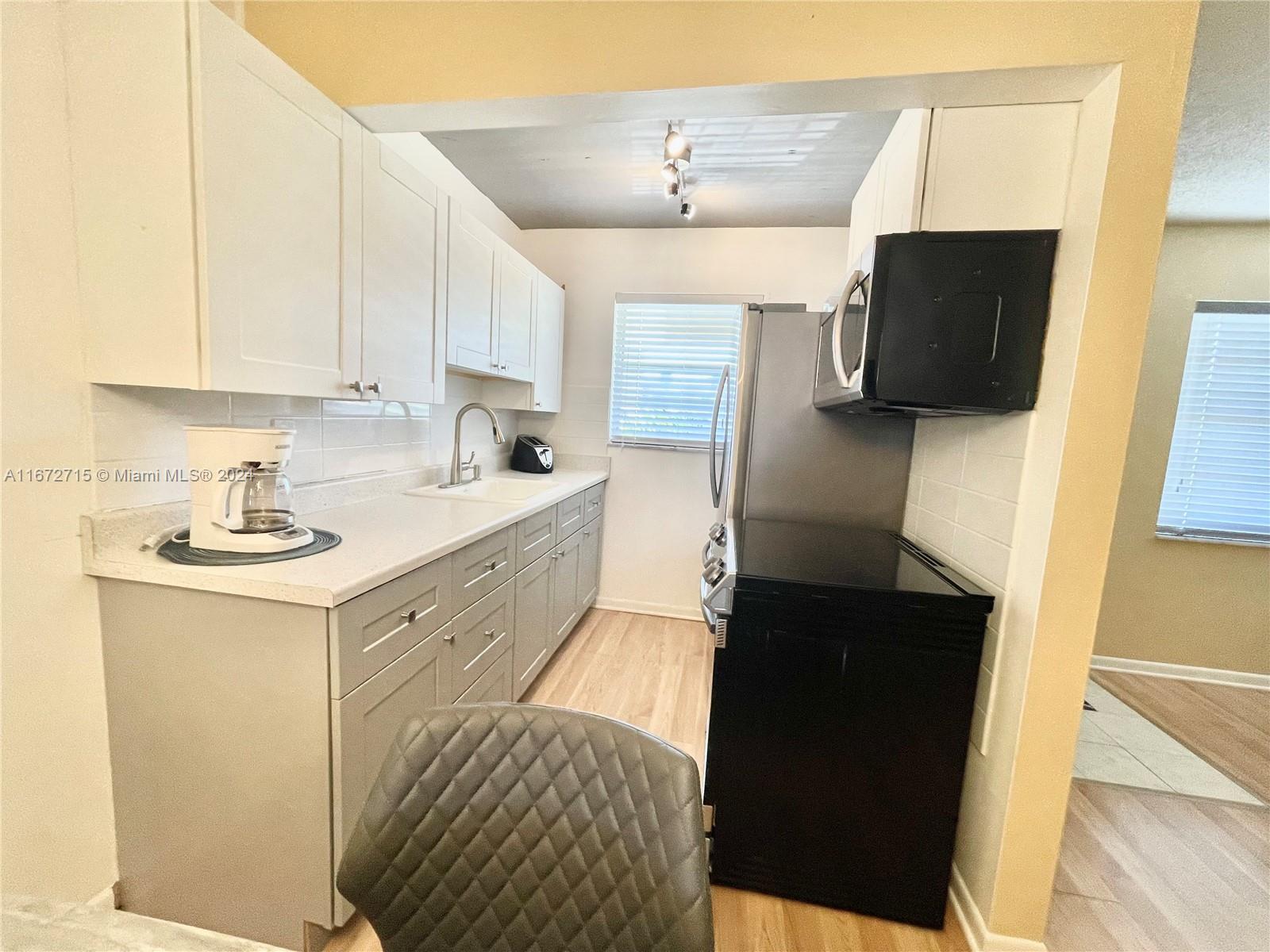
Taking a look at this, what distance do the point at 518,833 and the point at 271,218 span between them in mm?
1440

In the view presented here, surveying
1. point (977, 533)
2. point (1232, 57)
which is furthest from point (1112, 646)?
point (1232, 57)

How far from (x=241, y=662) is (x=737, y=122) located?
2.38 meters

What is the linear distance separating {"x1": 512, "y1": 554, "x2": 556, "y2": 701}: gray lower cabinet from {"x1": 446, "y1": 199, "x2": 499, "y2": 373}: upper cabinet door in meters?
0.98

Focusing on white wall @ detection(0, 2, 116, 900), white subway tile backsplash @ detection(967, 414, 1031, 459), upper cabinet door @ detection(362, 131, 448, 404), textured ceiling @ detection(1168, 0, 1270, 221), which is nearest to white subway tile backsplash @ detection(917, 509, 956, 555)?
white subway tile backsplash @ detection(967, 414, 1031, 459)

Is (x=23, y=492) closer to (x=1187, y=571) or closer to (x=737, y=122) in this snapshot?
(x=737, y=122)

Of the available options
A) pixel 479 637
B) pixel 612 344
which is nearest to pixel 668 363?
pixel 612 344

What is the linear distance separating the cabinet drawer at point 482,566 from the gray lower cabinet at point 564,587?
0.56m

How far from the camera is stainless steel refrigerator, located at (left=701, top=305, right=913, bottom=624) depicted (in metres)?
2.03

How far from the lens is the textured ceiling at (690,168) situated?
6.77 feet

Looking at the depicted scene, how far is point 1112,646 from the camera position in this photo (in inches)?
117

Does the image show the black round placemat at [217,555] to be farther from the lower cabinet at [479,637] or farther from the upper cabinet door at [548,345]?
the upper cabinet door at [548,345]

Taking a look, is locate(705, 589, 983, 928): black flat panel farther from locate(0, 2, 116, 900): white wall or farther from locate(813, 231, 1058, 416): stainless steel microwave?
locate(0, 2, 116, 900): white wall

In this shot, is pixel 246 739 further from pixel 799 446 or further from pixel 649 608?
pixel 649 608

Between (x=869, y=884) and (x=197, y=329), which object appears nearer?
(x=197, y=329)
